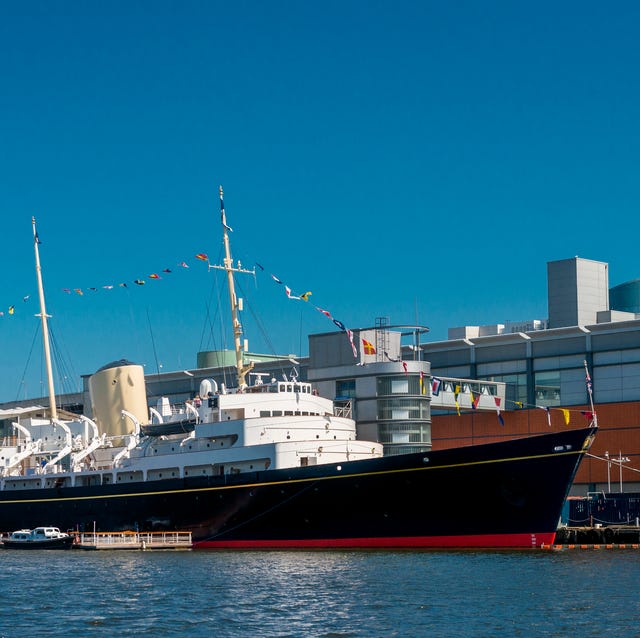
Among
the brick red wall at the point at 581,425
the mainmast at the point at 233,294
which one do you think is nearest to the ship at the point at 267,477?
the mainmast at the point at 233,294

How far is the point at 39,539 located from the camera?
56.5 m

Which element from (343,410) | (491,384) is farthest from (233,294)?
(491,384)

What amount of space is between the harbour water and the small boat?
6916 mm

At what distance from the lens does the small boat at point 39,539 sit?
5581 cm

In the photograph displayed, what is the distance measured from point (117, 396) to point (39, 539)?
9.90 metres

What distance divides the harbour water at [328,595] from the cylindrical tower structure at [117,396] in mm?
14971

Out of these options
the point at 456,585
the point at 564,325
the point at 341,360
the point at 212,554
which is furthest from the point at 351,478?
the point at 564,325

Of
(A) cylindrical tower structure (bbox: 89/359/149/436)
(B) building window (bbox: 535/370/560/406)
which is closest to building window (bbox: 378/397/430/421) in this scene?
(B) building window (bbox: 535/370/560/406)

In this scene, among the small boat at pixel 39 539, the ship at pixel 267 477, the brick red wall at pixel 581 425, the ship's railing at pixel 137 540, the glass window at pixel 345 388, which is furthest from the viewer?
the glass window at pixel 345 388

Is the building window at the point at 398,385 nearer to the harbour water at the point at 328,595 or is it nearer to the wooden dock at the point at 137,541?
the wooden dock at the point at 137,541

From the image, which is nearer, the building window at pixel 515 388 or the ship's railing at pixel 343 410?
the ship's railing at pixel 343 410

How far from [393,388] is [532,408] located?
9924 millimetres

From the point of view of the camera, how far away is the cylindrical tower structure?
63.2 meters

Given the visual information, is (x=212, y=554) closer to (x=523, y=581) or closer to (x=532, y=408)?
(x=523, y=581)
